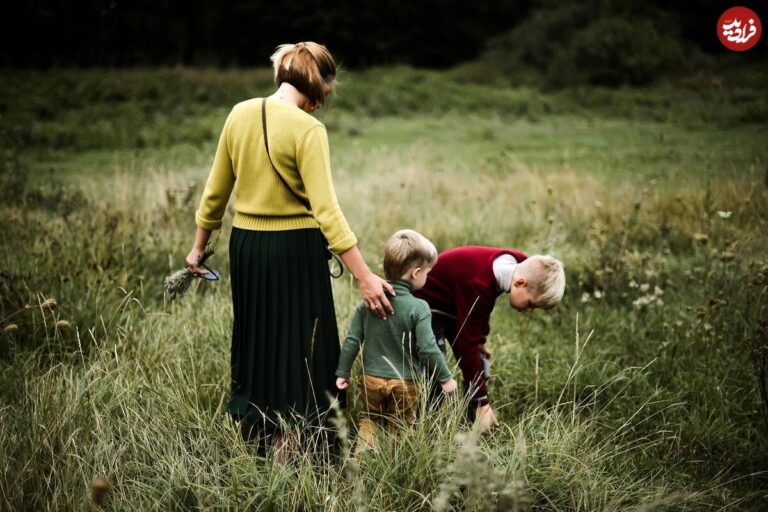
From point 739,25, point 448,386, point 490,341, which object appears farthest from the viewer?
point 739,25

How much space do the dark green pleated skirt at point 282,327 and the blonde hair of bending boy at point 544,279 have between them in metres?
0.92

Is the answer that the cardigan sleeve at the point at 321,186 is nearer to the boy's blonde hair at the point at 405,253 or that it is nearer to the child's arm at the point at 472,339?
the boy's blonde hair at the point at 405,253

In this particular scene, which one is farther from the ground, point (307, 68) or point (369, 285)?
point (307, 68)

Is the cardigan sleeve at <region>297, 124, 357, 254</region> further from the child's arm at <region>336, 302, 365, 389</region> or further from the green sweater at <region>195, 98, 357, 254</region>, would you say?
the child's arm at <region>336, 302, 365, 389</region>

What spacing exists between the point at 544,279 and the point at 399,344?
714 mm

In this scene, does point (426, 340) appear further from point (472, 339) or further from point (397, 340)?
point (472, 339)

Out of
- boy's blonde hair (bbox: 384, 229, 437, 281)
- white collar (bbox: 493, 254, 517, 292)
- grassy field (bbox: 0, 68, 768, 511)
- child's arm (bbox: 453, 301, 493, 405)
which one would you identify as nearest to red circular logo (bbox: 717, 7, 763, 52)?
grassy field (bbox: 0, 68, 768, 511)

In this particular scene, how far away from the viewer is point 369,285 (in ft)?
8.63

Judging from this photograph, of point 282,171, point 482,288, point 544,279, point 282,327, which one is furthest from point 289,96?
point 544,279

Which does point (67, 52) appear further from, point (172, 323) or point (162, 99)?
point (172, 323)

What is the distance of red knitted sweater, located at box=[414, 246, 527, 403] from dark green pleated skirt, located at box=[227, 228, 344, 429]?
0.62 m

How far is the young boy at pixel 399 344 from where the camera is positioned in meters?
2.80

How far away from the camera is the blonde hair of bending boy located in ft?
9.55

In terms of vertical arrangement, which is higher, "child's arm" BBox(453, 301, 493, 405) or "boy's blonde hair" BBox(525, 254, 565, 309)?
"boy's blonde hair" BBox(525, 254, 565, 309)
